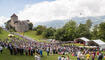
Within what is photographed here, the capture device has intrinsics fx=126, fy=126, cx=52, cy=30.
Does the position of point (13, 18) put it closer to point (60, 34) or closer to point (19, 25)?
point (19, 25)

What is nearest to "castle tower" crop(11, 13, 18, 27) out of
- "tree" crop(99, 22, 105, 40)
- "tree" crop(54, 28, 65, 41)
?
"tree" crop(54, 28, 65, 41)

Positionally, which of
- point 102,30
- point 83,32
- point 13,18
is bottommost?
point 83,32

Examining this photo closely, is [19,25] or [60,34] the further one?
[19,25]

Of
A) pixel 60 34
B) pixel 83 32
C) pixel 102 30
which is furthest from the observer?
pixel 83 32

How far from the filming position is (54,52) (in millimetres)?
26719

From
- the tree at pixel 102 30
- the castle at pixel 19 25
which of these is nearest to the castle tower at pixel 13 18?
the castle at pixel 19 25

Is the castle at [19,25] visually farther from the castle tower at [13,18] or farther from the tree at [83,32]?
the tree at [83,32]

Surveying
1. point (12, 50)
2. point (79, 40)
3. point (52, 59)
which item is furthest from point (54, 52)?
point (79, 40)

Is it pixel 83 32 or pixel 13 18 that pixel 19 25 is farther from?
pixel 83 32

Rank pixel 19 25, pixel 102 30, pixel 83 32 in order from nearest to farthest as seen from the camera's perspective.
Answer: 1. pixel 102 30
2. pixel 83 32
3. pixel 19 25

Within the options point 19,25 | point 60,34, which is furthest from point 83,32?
point 19,25

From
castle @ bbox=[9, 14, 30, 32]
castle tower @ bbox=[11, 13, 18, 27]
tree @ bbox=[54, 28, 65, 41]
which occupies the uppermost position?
castle tower @ bbox=[11, 13, 18, 27]

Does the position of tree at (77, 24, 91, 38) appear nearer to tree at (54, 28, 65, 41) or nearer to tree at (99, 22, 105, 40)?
tree at (54, 28, 65, 41)

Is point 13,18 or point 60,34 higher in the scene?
point 13,18
